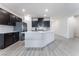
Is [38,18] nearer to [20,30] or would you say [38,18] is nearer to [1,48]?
[20,30]

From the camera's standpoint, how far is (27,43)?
5.88 m

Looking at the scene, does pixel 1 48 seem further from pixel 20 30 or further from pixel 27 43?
pixel 20 30

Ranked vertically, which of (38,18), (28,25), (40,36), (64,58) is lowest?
(64,58)

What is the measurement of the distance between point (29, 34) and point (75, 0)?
321cm

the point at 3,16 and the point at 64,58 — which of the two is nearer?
the point at 64,58

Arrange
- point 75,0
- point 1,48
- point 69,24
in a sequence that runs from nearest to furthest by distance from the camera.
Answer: point 75,0, point 1,48, point 69,24

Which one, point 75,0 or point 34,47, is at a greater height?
point 75,0

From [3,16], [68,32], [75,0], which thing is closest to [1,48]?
[3,16]

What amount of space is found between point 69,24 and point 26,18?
16.2 feet

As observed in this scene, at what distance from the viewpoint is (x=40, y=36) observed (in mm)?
5914

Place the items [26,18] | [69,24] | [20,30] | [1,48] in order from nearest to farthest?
[1,48] < [20,30] < [69,24] < [26,18]

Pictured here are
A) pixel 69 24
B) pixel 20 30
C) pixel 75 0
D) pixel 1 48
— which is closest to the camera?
pixel 75 0

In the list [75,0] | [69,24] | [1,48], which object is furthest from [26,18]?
[75,0]

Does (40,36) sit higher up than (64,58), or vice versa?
(40,36)
